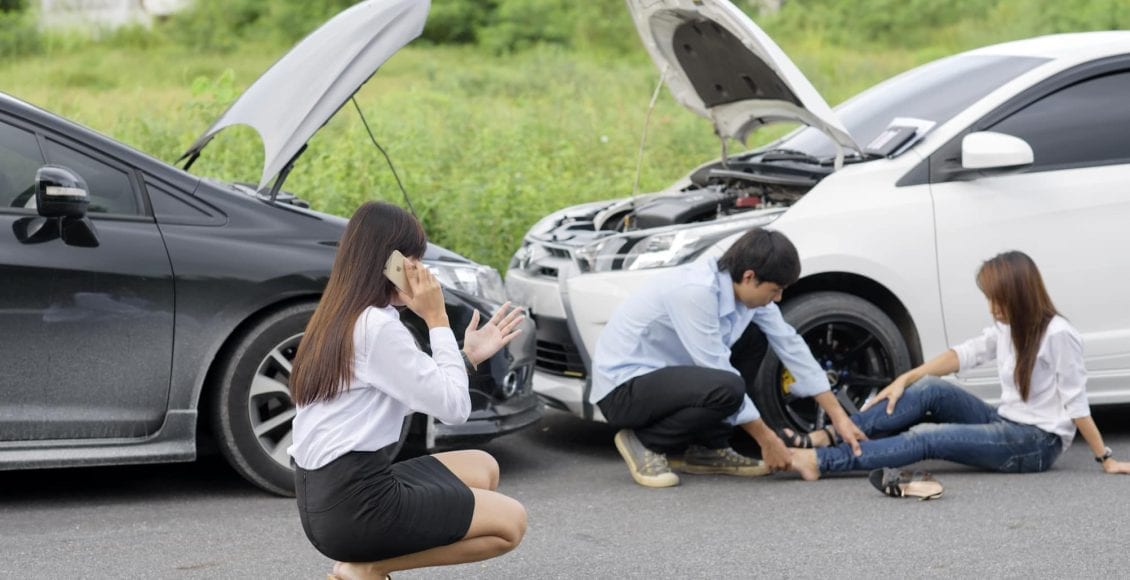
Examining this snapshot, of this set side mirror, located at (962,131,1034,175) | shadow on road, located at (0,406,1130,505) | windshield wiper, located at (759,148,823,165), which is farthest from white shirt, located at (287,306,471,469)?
windshield wiper, located at (759,148,823,165)

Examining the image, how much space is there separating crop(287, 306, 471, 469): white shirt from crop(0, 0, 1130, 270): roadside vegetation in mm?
5439

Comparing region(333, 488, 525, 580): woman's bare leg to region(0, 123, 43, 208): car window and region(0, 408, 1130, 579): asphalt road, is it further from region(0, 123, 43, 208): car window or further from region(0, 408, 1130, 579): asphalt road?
region(0, 123, 43, 208): car window

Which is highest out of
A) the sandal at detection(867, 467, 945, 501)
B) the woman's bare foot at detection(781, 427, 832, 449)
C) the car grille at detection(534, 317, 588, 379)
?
the car grille at detection(534, 317, 588, 379)

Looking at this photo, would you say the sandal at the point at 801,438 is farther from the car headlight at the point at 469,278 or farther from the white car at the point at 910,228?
the car headlight at the point at 469,278

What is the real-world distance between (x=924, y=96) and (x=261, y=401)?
3529 millimetres

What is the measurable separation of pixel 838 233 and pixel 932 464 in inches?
42.7

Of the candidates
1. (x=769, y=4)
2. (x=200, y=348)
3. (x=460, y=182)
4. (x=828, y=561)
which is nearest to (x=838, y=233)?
(x=828, y=561)

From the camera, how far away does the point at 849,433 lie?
238 inches

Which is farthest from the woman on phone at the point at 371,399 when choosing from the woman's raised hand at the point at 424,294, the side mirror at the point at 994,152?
the side mirror at the point at 994,152

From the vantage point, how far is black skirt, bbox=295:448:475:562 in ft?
12.8

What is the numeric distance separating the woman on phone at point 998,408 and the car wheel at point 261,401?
2.00 m

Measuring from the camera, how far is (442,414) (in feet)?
12.7

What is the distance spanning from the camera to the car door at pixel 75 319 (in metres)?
5.36

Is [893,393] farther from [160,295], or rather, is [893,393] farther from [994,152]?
[160,295]
